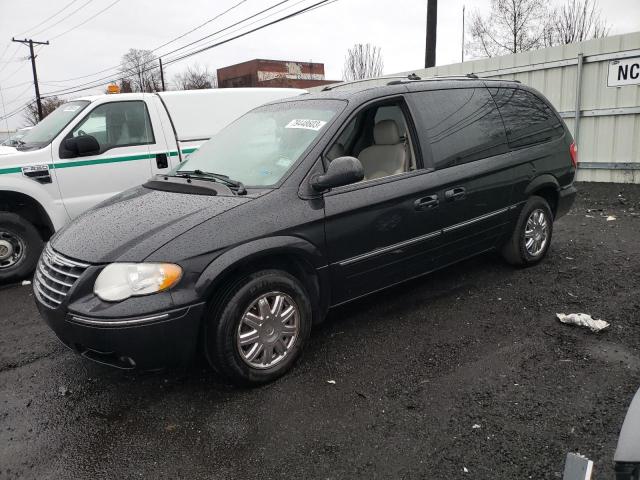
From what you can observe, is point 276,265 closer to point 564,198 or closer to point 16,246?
point 564,198

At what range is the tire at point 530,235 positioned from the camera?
4.70 meters

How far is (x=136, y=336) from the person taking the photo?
2.61m

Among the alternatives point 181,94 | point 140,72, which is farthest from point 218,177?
point 140,72

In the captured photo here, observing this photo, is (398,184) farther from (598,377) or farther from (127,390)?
(127,390)

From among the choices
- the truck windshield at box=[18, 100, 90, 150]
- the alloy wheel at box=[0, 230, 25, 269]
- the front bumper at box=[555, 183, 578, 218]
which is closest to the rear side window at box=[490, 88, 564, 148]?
the front bumper at box=[555, 183, 578, 218]

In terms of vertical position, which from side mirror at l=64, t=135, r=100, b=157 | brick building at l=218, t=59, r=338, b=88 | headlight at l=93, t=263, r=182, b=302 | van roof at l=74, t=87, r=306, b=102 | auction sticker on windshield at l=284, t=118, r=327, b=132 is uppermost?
brick building at l=218, t=59, r=338, b=88

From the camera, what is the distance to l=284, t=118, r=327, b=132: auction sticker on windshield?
136 inches

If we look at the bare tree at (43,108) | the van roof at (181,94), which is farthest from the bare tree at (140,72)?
the van roof at (181,94)

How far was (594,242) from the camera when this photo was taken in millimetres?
5855

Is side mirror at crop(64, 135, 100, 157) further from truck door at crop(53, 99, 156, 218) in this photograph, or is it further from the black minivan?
the black minivan

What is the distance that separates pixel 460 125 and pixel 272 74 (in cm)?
4934

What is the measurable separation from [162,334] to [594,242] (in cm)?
529

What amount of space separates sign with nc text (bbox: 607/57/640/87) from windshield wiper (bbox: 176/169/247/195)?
7.81m

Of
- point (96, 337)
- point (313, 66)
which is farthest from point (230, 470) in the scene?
point (313, 66)
